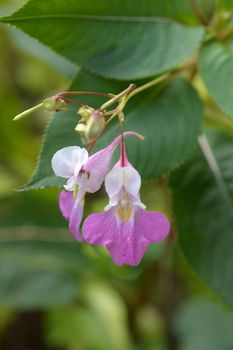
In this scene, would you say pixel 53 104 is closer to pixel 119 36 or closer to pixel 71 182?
pixel 71 182

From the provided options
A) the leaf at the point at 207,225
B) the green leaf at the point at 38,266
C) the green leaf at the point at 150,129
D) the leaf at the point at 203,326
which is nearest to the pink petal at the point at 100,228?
the green leaf at the point at 150,129

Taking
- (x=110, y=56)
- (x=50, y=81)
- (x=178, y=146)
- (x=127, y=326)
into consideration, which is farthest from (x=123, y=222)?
(x=50, y=81)

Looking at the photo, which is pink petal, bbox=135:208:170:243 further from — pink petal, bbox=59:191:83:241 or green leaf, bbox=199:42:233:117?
green leaf, bbox=199:42:233:117

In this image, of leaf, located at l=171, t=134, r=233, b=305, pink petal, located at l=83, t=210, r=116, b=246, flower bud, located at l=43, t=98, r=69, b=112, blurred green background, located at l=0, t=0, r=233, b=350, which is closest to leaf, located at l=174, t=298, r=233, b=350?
blurred green background, located at l=0, t=0, r=233, b=350

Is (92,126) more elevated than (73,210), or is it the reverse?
(92,126)

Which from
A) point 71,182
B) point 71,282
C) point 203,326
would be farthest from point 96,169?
point 203,326

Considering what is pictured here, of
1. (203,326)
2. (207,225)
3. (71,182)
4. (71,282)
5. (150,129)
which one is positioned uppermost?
(71,182)

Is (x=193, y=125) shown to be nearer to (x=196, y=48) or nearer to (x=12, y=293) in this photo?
(x=196, y=48)

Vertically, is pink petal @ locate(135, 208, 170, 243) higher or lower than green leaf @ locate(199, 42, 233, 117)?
lower
